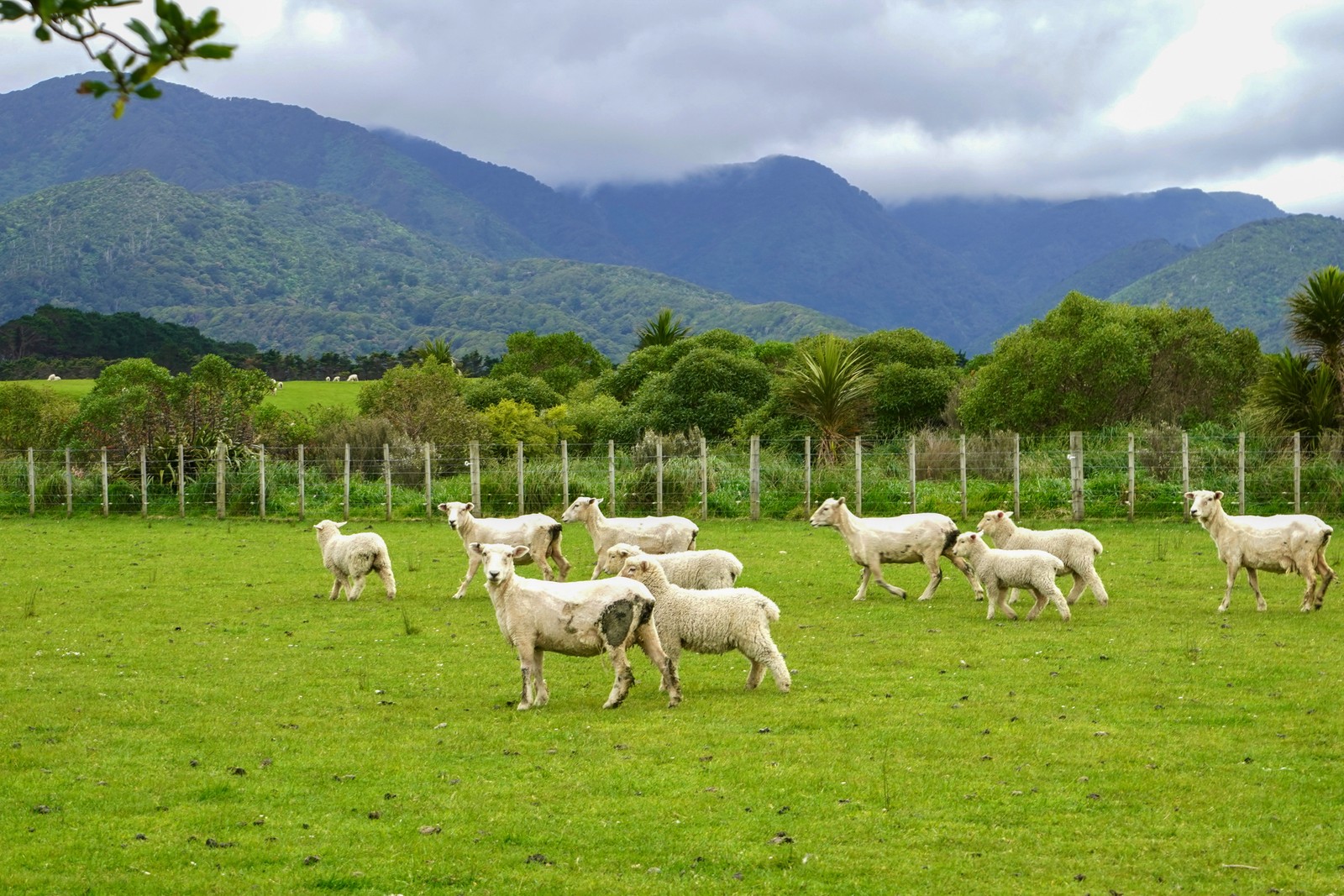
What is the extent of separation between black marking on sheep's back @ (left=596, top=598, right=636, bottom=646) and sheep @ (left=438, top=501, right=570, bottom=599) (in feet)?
25.2

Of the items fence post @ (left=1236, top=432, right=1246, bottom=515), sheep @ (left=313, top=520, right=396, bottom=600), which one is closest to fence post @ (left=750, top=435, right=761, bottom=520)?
fence post @ (left=1236, top=432, right=1246, bottom=515)

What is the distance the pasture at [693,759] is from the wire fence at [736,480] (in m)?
15.1

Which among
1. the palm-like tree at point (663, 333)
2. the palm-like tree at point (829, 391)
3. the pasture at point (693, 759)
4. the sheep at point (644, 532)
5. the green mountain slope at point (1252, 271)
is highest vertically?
the green mountain slope at point (1252, 271)

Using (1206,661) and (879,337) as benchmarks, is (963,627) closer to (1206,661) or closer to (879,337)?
(1206,661)

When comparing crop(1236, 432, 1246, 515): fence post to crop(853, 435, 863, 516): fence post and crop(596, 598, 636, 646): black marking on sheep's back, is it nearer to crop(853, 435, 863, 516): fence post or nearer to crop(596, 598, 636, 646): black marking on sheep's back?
crop(853, 435, 863, 516): fence post

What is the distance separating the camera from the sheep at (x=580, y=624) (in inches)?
414

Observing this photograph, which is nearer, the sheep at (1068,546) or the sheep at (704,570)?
the sheep at (704,570)

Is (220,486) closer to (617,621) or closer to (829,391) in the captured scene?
(829,391)

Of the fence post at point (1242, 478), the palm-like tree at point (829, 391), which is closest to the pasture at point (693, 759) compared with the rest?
the fence post at point (1242, 478)

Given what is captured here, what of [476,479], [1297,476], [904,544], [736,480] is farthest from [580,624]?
[1297,476]

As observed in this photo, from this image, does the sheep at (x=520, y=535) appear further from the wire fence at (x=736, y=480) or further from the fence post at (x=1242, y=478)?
the fence post at (x=1242, y=478)

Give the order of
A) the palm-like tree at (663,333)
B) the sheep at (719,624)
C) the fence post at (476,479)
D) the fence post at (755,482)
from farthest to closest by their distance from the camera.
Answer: the palm-like tree at (663,333) → the fence post at (476,479) → the fence post at (755,482) → the sheep at (719,624)

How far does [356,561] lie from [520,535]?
2370 mm

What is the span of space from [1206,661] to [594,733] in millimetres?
6432
